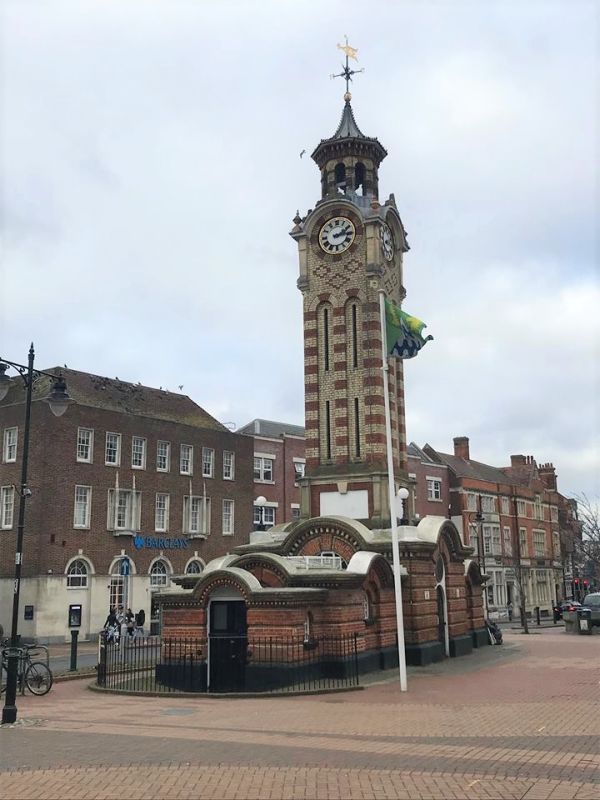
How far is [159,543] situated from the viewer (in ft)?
158

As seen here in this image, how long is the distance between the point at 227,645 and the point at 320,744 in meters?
9.64

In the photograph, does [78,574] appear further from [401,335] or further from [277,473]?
[401,335]

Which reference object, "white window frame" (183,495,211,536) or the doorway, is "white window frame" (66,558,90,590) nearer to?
"white window frame" (183,495,211,536)

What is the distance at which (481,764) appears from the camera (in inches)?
434

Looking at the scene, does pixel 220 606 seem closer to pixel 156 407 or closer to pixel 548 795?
pixel 548 795

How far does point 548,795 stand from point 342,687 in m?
11.1

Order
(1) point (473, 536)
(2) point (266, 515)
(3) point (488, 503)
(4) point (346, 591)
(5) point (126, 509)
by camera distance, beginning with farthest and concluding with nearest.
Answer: (3) point (488, 503) → (1) point (473, 536) → (2) point (266, 515) → (5) point (126, 509) → (4) point (346, 591)

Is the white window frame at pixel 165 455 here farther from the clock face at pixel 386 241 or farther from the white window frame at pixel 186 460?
the clock face at pixel 386 241

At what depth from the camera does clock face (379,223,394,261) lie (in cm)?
3222

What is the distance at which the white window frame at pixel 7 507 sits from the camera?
44.3 metres

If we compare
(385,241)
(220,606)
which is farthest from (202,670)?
(385,241)

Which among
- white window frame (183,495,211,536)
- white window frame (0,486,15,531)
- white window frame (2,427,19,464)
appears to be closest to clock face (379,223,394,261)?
white window frame (183,495,211,536)

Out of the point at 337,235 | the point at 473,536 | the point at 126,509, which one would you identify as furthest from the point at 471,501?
the point at 337,235

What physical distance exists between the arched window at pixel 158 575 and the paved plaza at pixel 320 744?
2697 cm
